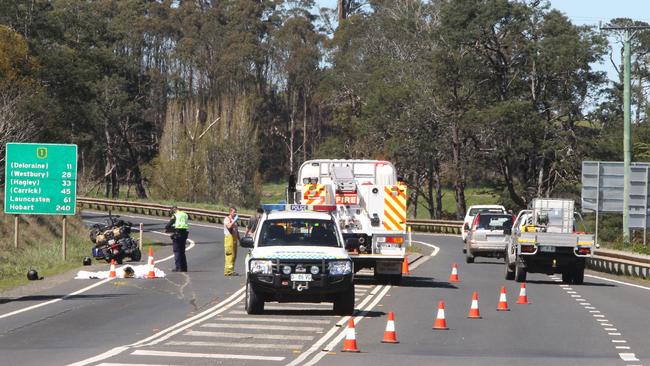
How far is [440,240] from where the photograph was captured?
6112cm

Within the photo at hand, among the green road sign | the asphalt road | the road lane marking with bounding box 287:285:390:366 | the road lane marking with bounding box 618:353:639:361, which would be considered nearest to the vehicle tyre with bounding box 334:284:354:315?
the road lane marking with bounding box 287:285:390:366

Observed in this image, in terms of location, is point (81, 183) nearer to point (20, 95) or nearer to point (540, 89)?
point (20, 95)

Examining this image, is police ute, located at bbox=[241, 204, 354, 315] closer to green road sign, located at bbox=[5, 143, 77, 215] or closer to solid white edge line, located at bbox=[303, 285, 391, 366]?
solid white edge line, located at bbox=[303, 285, 391, 366]

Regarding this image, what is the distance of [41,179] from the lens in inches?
1508

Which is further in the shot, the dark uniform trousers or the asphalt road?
the dark uniform trousers

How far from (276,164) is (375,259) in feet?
278

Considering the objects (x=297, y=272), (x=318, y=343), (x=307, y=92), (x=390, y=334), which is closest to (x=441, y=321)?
(x=390, y=334)

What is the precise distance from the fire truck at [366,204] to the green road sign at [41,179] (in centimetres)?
1044

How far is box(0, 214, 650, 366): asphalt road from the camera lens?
1534 cm

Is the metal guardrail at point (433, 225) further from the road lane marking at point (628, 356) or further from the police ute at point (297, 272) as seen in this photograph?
Answer: the road lane marking at point (628, 356)

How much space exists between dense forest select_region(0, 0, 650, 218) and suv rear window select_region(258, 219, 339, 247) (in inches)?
1628

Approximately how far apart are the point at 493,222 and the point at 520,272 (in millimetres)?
9627

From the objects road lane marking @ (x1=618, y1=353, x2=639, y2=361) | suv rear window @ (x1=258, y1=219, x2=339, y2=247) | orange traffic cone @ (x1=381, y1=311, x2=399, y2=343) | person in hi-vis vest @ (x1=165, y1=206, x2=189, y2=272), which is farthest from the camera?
person in hi-vis vest @ (x1=165, y1=206, x2=189, y2=272)

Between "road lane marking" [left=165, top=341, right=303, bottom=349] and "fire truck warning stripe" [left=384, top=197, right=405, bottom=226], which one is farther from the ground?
"fire truck warning stripe" [left=384, top=197, right=405, bottom=226]
